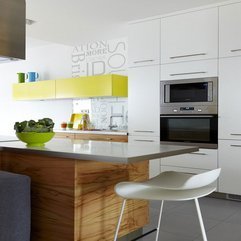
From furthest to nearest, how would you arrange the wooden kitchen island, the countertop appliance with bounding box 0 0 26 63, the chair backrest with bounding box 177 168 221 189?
the countertop appliance with bounding box 0 0 26 63 → the wooden kitchen island → the chair backrest with bounding box 177 168 221 189

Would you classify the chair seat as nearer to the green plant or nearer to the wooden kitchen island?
the wooden kitchen island

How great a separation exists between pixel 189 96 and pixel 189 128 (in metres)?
0.41

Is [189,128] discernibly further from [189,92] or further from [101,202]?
[101,202]

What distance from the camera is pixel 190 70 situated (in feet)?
13.6

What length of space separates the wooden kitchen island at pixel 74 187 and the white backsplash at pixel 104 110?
10.1ft

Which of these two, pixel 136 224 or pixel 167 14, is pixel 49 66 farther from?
pixel 136 224

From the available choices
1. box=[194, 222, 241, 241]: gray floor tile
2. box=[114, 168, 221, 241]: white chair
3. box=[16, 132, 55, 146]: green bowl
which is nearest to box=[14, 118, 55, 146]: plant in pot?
box=[16, 132, 55, 146]: green bowl

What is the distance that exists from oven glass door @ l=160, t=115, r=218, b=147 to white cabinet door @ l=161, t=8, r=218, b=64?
0.75 m

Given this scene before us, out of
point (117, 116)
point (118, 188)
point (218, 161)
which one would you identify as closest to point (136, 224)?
point (118, 188)

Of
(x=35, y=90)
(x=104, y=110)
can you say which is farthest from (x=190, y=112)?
(x=35, y=90)

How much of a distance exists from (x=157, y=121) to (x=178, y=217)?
151 centimetres

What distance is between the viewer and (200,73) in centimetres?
408

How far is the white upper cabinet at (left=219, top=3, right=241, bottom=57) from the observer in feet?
12.5

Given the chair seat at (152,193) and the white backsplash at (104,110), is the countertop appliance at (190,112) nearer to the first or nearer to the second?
the white backsplash at (104,110)
